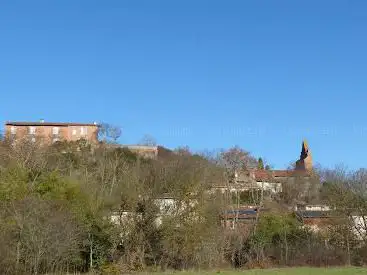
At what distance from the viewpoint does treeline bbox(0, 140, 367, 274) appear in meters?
22.4

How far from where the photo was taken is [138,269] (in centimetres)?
2781

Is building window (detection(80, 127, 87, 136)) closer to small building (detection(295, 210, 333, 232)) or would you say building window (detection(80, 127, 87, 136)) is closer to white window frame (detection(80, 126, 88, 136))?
white window frame (detection(80, 126, 88, 136))

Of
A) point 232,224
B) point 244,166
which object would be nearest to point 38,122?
point 244,166

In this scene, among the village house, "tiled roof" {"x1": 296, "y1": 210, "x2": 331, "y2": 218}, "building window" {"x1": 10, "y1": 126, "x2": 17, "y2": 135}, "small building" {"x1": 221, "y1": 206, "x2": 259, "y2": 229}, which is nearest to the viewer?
"small building" {"x1": 221, "y1": 206, "x2": 259, "y2": 229}

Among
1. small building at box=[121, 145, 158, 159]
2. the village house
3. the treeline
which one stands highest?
small building at box=[121, 145, 158, 159]

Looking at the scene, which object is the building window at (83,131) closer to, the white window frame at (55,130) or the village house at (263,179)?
the white window frame at (55,130)

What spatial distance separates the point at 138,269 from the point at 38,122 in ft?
246

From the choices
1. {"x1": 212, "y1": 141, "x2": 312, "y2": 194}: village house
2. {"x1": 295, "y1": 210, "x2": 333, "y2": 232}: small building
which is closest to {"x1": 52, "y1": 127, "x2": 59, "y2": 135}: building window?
{"x1": 212, "y1": 141, "x2": 312, "y2": 194}: village house

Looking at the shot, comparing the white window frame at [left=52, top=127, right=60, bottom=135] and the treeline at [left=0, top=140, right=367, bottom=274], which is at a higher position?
the white window frame at [left=52, top=127, right=60, bottom=135]

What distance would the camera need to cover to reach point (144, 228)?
28.6 meters

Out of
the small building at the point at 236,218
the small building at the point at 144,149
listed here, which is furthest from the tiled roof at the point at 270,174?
the small building at the point at 236,218

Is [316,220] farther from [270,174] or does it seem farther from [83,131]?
[83,131]

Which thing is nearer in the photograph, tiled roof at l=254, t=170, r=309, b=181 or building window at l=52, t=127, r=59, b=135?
tiled roof at l=254, t=170, r=309, b=181

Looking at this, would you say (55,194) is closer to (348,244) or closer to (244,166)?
(348,244)
